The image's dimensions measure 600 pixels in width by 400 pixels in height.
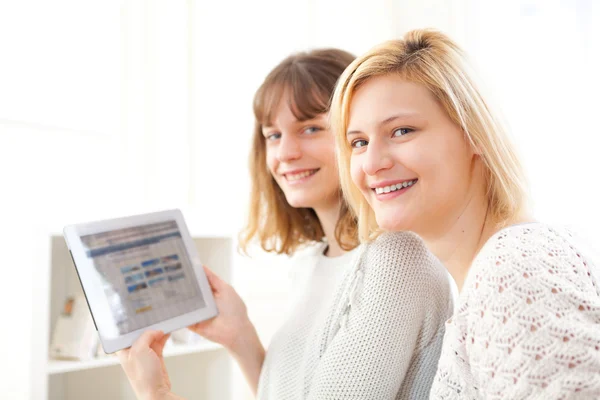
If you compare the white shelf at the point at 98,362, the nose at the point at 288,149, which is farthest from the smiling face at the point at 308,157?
the white shelf at the point at 98,362

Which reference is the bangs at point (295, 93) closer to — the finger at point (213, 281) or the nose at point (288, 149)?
the nose at point (288, 149)

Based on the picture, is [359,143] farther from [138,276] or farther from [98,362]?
[98,362]

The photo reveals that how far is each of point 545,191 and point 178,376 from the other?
5.45 ft

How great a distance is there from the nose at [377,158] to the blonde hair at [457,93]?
11 centimetres

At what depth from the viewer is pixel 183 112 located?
247 centimetres

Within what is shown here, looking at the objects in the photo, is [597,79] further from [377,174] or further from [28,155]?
[28,155]

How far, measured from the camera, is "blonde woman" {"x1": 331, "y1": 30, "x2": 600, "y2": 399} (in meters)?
0.69

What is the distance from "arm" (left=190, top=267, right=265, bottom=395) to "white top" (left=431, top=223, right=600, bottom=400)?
0.76 m

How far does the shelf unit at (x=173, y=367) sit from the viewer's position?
75.2 inches

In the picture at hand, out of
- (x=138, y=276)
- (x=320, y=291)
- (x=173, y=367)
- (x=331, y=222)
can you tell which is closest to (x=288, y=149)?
(x=331, y=222)

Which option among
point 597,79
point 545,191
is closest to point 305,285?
point 545,191

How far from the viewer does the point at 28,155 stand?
6.50 ft

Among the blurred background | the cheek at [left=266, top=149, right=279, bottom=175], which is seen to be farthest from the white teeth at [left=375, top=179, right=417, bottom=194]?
the blurred background

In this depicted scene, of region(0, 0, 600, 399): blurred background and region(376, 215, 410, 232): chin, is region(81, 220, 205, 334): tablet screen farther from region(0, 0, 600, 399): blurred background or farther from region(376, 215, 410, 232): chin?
region(376, 215, 410, 232): chin
